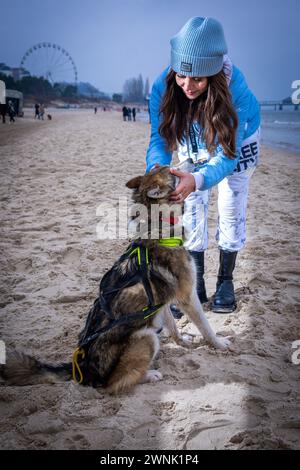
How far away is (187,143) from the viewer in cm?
328

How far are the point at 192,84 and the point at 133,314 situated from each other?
199cm

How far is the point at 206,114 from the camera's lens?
9.23ft

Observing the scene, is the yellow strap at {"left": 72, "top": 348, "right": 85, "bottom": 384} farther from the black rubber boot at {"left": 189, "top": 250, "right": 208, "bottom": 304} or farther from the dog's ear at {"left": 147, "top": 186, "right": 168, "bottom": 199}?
the black rubber boot at {"left": 189, "top": 250, "right": 208, "bottom": 304}

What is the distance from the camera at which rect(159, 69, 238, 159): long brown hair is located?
Answer: 273 cm

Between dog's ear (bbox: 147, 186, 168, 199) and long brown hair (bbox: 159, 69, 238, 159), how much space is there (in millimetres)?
645

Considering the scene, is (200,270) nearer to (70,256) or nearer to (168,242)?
(168,242)

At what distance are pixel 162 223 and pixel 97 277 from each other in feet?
5.97

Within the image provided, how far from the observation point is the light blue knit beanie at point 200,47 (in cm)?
253

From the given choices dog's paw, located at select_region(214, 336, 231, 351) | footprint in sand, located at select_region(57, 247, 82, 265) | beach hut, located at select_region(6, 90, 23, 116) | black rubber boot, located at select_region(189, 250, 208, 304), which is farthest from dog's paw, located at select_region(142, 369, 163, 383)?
beach hut, located at select_region(6, 90, 23, 116)

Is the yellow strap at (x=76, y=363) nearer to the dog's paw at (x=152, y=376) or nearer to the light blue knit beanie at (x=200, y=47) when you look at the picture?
the dog's paw at (x=152, y=376)

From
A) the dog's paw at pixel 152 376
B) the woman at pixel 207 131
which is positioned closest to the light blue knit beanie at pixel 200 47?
the woman at pixel 207 131

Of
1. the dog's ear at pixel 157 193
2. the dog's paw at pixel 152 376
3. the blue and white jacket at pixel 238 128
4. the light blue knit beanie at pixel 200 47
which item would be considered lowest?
the dog's paw at pixel 152 376

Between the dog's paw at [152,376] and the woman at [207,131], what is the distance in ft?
4.08
